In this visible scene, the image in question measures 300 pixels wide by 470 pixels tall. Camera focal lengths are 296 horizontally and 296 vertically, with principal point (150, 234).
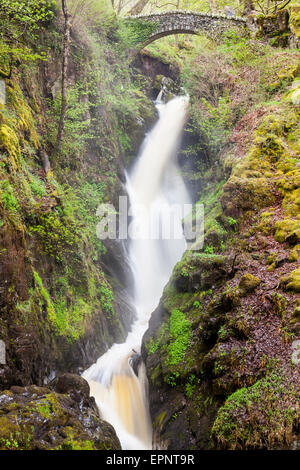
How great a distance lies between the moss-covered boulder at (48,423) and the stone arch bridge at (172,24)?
66.0ft

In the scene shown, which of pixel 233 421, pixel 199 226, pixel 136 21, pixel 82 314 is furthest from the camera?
pixel 136 21

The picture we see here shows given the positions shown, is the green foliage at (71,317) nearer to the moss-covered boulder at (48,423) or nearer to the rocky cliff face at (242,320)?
the rocky cliff face at (242,320)

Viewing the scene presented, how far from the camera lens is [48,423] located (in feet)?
12.9

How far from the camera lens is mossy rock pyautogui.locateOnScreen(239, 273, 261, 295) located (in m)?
5.23

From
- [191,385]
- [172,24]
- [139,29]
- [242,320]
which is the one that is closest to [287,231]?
[242,320]

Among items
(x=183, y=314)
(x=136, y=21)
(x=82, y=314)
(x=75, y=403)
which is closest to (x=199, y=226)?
(x=183, y=314)

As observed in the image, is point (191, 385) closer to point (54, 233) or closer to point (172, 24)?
point (54, 233)

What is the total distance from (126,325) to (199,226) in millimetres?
4564

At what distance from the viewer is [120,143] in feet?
52.4

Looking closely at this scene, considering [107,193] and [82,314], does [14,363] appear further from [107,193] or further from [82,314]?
[107,193]

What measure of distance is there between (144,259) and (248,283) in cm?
979

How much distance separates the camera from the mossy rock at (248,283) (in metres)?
5.23

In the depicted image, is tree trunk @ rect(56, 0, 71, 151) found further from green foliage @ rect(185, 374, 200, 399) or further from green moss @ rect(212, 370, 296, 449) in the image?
green moss @ rect(212, 370, 296, 449)

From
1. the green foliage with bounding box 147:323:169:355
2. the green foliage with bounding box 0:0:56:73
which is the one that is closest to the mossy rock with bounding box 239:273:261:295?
the green foliage with bounding box 147:323:169:355
